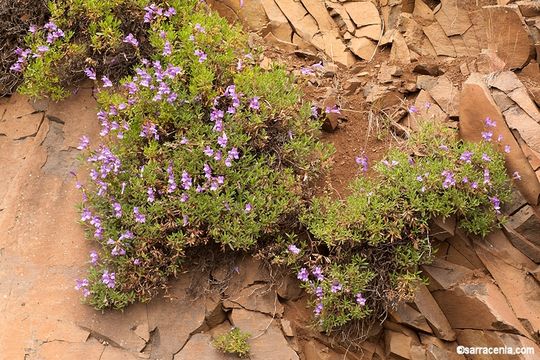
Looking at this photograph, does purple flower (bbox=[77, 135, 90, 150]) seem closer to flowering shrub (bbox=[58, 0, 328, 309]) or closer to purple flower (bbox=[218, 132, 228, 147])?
flowering shrub (bbox=[58, 0, 328, 309])

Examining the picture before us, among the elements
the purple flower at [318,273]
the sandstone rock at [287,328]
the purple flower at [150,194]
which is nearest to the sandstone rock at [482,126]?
the purple flower at [318,273]

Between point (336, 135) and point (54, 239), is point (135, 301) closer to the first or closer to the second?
point (54, 239)

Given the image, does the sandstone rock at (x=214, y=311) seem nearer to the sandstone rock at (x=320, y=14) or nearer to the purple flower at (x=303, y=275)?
the purple flower at (x=303, y=275)

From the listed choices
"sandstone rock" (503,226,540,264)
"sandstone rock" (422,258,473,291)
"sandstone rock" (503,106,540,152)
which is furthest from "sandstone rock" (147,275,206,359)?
"sandstone rock" (503,106,540,152)

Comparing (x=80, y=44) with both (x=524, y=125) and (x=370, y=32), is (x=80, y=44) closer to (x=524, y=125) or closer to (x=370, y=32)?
(x=370, y=32)

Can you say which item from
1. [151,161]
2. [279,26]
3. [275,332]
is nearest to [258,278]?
[275,332]
